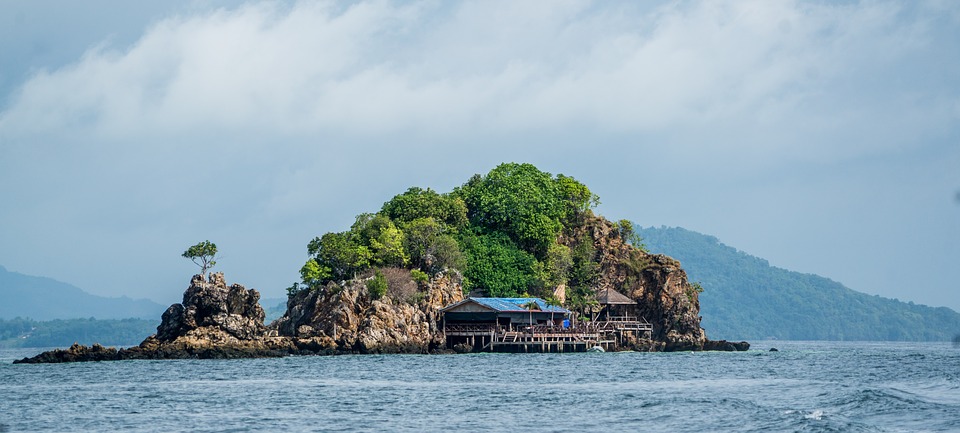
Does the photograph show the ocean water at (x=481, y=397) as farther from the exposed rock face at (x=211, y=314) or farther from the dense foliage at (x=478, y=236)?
the dense foliage at (x=478, y=236)

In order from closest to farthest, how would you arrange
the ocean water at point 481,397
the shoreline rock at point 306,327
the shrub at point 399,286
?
the ocean water at point 481,397
the shoreline rock at point 306,327
the shrub at point 399,286

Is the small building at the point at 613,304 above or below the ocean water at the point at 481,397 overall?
above

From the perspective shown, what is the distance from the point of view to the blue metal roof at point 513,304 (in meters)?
85.8

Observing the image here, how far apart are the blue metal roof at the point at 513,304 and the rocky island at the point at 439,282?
1.16 metres

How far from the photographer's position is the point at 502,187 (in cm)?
9869

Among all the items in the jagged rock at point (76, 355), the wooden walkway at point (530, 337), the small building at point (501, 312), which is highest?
the small building at point (501, 312)

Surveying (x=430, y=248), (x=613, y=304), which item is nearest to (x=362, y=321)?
(x=430, y=248)

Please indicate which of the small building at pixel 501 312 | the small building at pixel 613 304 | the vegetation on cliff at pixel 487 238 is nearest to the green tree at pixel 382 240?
the vegetation on cliff at pixel 487 238

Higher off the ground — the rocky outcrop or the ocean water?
the rocky outcrop

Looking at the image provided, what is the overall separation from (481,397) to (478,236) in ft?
169

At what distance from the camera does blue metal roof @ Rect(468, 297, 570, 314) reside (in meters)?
85.8

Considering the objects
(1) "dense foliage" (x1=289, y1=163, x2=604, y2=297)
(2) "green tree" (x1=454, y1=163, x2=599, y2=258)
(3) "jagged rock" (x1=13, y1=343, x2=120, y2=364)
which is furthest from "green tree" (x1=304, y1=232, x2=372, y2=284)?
(3) "jagged rock" (x1=13, y1=343, x2=120, y2=364)

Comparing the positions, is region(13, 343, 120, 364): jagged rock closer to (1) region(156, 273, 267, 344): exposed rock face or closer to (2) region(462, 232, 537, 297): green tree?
(1) region(156, 273, 267, 344): exposed rock face

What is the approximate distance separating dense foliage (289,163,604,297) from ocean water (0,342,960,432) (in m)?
21.2
